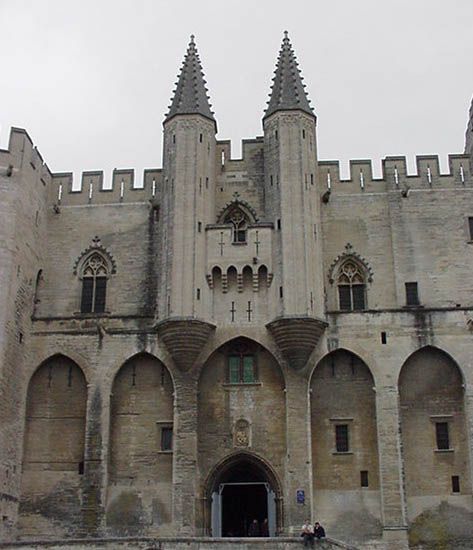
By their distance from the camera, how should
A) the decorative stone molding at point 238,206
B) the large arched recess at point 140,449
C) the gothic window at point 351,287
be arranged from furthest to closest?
the decorative stone molding at point 238,206, the gothic window at point 351,287, the large arched recess at point 140,449

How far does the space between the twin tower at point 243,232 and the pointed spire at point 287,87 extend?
0.05 meters

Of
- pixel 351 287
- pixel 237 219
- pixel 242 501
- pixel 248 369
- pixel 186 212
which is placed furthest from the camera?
pixel 237 219

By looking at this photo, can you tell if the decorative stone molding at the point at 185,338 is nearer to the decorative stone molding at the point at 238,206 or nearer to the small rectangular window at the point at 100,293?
the small rectangular window at the point at 100,293

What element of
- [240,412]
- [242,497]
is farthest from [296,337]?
[242,497]

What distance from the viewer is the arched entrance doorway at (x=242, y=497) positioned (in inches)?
1165

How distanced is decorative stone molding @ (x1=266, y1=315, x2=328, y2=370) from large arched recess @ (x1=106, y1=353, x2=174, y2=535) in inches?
174

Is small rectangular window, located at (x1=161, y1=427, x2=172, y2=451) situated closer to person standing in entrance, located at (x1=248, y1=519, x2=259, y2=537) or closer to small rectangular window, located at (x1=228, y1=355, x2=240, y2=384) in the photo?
small rectangular window, located at (x1=228, y1=355, x2=240, y2=384)

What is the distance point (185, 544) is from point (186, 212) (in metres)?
12.4

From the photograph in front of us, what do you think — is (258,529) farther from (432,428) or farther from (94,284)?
(94,284)

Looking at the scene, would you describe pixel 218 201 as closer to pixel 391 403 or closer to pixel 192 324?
pixel 192 324

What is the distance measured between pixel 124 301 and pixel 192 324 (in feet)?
13.5

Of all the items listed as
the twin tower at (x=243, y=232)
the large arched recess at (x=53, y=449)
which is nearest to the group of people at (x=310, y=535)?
the twin tower at (x=243, y=232)

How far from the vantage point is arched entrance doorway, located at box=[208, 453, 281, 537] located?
29594 millimetres

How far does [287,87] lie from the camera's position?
33.9 m
